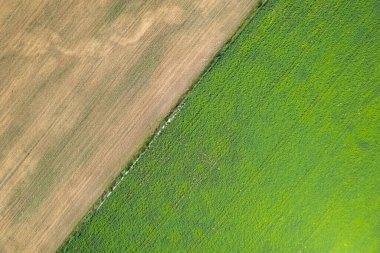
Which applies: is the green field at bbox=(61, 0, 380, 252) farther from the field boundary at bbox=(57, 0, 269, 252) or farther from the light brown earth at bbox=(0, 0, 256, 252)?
the light brown earth at bbox=(0, 0, 256, 252)

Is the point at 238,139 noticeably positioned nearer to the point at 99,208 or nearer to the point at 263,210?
the point at 263,210

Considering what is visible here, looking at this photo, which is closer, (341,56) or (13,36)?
(13,36)

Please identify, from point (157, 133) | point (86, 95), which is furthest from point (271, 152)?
point (86, 95)

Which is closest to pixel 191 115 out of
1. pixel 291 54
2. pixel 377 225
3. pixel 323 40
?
pixel 291 54

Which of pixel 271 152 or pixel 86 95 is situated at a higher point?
pixel 271 152

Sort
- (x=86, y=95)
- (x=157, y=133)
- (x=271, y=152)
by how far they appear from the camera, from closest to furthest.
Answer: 1. (x=86, y=95)
2. (x=157, y=133)
3. (x=271, y=152)

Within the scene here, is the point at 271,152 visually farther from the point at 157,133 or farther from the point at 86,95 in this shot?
the point at 86,95
